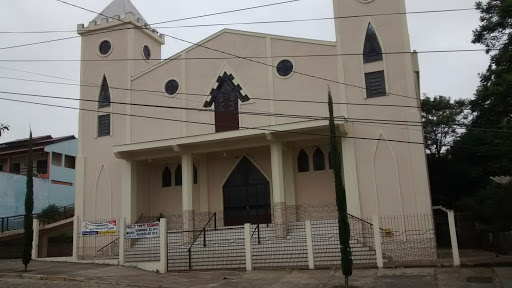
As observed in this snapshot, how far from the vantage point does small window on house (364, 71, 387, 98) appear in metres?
17.4

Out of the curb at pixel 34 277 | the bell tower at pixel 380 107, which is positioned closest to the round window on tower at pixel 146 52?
the bell tower at pixel 380 107

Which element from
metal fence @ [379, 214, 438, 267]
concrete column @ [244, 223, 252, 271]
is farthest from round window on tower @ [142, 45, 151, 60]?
metal fence @ [379, 214, 438, 267]

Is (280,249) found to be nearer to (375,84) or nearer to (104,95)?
(375,84)

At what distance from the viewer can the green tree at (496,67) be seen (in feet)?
58.5

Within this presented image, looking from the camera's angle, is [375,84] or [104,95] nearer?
[375,84]

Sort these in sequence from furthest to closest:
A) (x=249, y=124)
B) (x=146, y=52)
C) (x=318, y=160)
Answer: (x=146, y=52) → (x=318, y=160) → (x=249, y=124)

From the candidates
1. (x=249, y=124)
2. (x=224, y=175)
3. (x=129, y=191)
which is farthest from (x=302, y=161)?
(x=129, y=191)

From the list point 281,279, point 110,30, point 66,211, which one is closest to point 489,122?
point 281,279

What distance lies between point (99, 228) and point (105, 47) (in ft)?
29.5

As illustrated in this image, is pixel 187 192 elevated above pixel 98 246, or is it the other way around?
pixel 187 192

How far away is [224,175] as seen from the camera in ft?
66.8

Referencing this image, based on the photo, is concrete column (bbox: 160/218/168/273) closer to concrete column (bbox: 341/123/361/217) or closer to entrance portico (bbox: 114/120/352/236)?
entrance portico (bbox: 114/120/352/236)

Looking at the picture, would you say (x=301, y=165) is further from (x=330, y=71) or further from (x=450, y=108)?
(x=450, y=108)

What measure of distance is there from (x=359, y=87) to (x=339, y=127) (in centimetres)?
187
